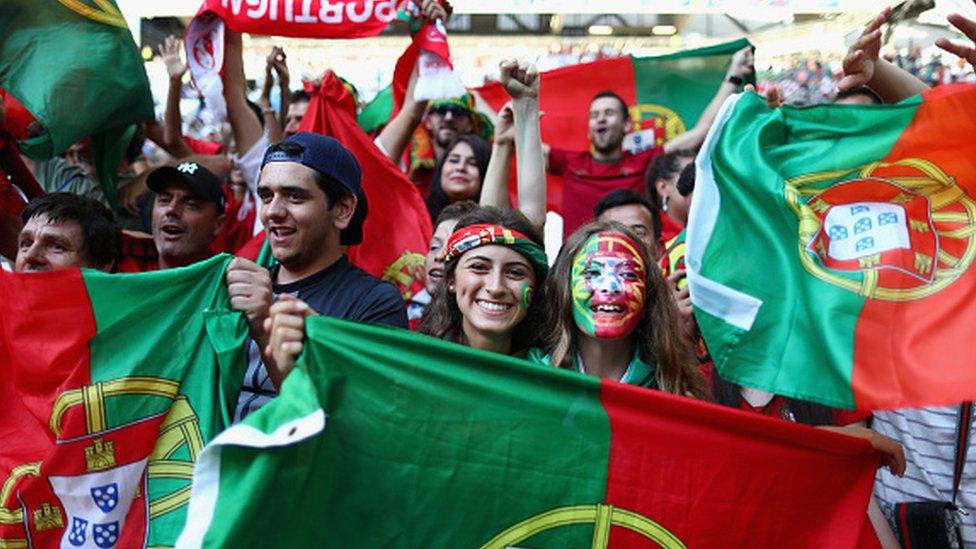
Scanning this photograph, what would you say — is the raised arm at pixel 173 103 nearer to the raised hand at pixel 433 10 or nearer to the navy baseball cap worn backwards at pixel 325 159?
the raised hand at pixel 433 10

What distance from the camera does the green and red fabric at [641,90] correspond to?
24.6ft

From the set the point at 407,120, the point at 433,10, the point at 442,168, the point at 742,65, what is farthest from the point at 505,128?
the point at 742,65

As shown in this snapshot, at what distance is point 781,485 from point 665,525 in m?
0.36

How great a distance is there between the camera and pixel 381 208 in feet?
18.9

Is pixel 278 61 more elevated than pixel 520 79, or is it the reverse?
pixel 520 79

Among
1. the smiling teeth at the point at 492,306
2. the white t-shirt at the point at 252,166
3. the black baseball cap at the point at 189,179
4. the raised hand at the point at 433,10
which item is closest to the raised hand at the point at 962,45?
the smiling teeth at the point at 492,306

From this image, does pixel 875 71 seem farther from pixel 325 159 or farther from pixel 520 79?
pixel 325 159

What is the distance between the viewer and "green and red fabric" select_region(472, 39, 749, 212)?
7.49m

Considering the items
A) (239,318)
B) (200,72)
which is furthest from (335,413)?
(200,72)

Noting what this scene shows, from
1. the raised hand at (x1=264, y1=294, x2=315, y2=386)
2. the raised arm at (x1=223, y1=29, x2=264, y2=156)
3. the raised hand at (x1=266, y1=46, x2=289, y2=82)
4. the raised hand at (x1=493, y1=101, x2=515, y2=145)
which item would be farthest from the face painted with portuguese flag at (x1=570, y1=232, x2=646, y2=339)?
the raised hand at (x1=266, y1=46, x2=289, y2=82)

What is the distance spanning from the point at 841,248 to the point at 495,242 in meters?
1.09

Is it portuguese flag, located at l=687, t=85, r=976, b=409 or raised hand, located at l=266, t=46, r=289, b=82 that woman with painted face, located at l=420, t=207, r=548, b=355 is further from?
raised hand, located at l=266, t=46, r=289, b=82

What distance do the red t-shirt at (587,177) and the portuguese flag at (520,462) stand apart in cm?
313

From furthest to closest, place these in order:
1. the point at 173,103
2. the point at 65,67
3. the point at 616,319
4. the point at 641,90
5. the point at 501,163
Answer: the point at 641,90
the point at 173,103
the point at 65,67
the point at 501,163
the point at 616,319
